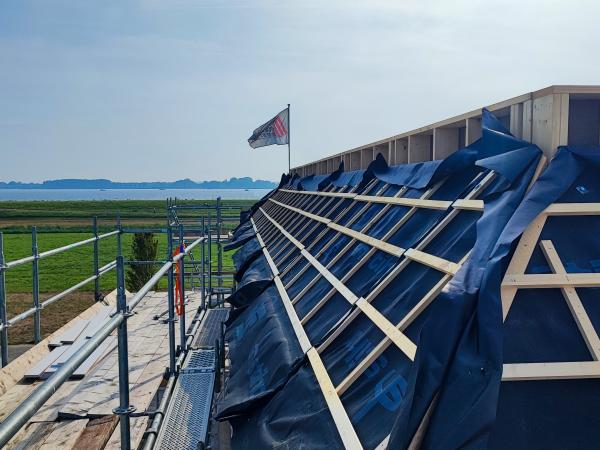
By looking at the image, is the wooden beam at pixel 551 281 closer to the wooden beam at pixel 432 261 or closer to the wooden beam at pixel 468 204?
the wooden beam at pixel 432 261

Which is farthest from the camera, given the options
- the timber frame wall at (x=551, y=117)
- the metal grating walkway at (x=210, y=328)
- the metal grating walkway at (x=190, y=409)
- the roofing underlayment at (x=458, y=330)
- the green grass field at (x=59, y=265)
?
the green grass field at (x=59, y=265)

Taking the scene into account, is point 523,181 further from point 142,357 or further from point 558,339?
point 142,357

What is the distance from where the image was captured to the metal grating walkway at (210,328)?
8.49 m

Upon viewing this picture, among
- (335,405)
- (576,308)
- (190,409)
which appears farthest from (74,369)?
(190,409)

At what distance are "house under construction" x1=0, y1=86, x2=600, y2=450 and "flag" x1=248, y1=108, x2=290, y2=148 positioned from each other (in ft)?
45.0

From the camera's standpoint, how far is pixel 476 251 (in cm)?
270

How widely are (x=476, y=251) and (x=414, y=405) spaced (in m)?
0.94

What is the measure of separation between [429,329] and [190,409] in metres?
3.66

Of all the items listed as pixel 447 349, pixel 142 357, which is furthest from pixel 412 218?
pixel 142 357

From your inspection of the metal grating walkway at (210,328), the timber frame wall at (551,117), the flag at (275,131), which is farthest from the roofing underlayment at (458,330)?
the flag at (275,131)

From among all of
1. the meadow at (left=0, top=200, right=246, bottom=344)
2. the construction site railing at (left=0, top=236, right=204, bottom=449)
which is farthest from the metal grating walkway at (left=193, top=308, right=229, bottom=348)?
the meadow at (left=0, top=200, right=246, bottom=344)

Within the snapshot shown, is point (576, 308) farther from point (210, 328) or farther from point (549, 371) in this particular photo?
point (210, 328)

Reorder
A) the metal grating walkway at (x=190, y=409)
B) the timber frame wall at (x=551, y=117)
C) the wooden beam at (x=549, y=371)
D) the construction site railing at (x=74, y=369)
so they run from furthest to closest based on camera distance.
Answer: the metal grating walkway at (x=190, y=409), the timber frame wall at (x=551, y=117), the wooden beam at (x=549, y=371), the construction site railing at (x=74, y=369)

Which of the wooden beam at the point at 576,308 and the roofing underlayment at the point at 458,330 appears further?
the wooden beam at the point at 576,308
